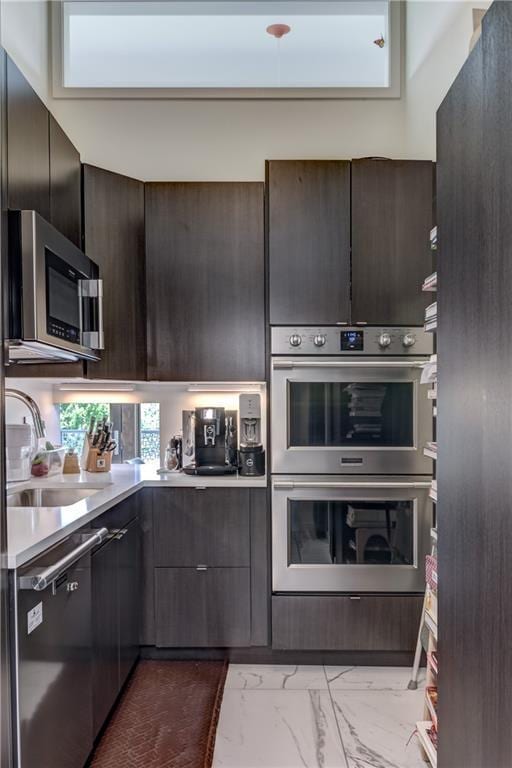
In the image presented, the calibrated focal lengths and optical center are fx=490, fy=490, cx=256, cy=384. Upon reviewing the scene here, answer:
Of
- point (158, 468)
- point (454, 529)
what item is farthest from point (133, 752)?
point (454, 529)

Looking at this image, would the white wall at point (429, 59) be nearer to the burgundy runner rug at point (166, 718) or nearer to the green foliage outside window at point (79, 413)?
the green foliage outside window at point (79, 413)

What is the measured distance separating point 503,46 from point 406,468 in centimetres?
183

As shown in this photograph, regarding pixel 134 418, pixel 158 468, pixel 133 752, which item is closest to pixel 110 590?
pixel 133 752

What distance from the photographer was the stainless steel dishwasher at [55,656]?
1196 mm

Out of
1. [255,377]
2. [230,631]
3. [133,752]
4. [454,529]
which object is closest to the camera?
[454,529]

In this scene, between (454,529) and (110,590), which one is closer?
(454,529)

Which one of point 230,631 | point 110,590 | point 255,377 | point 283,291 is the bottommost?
point 230,631

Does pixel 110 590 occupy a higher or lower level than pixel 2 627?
lower

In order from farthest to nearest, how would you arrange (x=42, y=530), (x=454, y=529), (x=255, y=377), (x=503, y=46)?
1. (x=255, y=377)
2. (x=42, y=530)
3. (x=454, y=529)
4. (x=503, y=46)

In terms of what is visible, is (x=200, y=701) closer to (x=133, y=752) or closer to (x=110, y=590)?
(x=133, y=752)

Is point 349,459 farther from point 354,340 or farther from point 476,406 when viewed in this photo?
point 476,406

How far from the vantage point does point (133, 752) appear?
Answer: 5.78ft

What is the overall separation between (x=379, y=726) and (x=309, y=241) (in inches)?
82.5

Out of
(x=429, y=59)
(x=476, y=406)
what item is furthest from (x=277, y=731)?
(x=429, y=59)
